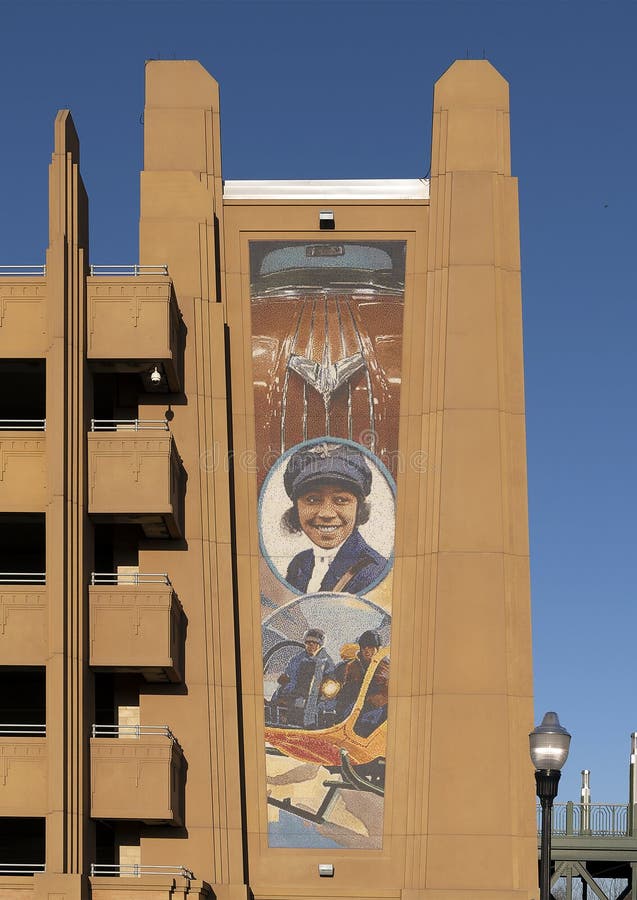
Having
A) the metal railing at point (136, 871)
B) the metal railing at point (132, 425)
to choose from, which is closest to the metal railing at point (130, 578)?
the metal railing at point (132, 425)

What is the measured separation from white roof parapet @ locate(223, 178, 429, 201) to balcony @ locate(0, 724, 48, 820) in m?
16.4

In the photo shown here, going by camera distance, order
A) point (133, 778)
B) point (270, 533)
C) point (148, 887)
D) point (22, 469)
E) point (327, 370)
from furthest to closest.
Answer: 1. point (327, 370)
2. point (270, 533)
3. point (22, 469)
4. point (133, 778)
5. point (148, 887)

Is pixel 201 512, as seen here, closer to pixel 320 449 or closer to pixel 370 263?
pixel 320 449

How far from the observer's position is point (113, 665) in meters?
39.8

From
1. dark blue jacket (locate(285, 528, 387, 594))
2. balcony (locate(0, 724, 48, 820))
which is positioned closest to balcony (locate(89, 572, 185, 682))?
balcony (locate(0, 724, 48, 820))

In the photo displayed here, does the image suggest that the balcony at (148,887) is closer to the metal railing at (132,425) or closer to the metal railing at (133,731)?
the metal railing at (133,731)

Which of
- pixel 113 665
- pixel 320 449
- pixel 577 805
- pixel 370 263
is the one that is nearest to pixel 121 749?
pixel 113 665

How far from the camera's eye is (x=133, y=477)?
134 feet

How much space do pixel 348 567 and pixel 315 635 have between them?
199cm

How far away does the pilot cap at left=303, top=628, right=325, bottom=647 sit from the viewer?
142ft

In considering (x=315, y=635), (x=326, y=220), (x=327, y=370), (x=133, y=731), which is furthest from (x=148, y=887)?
(x=326, y=220)

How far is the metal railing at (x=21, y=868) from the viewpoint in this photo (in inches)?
1538

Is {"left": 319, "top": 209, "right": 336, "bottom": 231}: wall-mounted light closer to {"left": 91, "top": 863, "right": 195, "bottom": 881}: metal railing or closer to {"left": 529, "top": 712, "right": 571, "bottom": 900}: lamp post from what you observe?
{"left": 91, "top": 863, "right": 195, "bottom": 881}: metal railing

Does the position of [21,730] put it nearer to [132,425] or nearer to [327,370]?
[132,425]
